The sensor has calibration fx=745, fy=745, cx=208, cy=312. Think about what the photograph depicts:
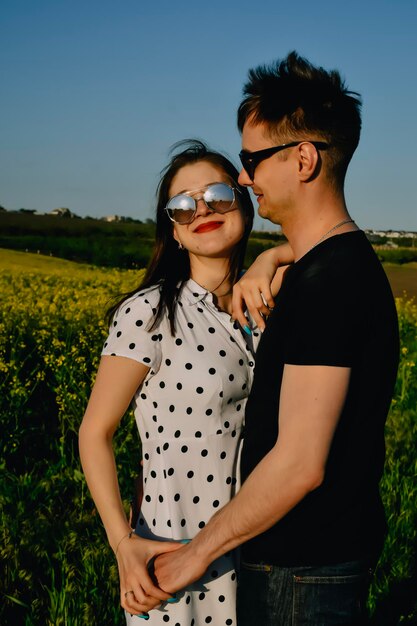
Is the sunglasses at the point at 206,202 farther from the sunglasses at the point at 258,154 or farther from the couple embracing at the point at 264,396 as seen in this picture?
the sunglasses at the point at 258,154

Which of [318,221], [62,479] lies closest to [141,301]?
[318,221]

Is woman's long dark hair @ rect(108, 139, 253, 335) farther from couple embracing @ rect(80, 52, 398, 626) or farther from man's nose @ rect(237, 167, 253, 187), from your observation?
man's nose @ rect(237, 167, 253, 187)

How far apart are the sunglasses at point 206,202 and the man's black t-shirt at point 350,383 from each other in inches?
23.9

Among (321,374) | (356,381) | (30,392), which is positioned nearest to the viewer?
(321,374)

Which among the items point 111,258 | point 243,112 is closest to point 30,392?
point 243,112

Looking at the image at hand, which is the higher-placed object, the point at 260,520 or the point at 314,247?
the point at 314,247

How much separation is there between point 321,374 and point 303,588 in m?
0.60

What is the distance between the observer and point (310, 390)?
Answer: 1.65 m

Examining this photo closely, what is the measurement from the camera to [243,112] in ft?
6.55

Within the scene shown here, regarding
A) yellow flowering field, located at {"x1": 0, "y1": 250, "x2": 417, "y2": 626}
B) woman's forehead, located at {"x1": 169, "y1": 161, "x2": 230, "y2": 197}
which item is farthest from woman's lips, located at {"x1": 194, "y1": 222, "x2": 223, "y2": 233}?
yellow flowering field, located at {"x1": 0, "y1": 250, "x2": 417, "y2": 626}

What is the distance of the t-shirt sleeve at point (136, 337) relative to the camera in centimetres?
208

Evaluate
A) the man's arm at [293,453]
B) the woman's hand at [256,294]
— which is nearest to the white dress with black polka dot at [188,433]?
the woman's hand at [256,294]

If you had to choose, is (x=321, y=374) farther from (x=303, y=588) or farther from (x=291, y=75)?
(x=291, y=75)

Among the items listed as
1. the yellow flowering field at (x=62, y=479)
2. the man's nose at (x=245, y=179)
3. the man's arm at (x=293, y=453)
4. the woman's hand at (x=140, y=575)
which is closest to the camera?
the man's arm at (x=293, y=453)
